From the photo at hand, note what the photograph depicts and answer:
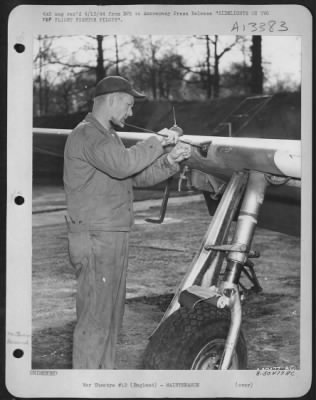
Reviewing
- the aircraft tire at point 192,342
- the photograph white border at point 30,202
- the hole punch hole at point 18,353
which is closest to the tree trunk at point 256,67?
the photograph white border at point 30,202

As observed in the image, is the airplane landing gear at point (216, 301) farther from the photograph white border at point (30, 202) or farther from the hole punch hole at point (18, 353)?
the hole punch hole at point (18, 353)

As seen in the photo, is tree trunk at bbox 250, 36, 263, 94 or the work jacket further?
tree trunk at bbox 250, 36, 263, 94

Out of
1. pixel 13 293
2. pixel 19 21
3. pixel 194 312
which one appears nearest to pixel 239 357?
pixel 194 312

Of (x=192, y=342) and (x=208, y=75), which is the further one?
(x=208, y=75)

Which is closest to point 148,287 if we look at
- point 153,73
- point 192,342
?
point 192,342

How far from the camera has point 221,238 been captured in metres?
0.89

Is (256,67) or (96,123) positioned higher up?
(256,67)

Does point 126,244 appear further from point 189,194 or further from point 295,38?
point 295,38

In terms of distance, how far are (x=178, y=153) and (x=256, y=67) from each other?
0.23 m

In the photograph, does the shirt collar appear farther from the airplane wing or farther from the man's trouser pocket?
the man's trouser pocket

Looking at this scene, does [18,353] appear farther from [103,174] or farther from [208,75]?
[208,75]

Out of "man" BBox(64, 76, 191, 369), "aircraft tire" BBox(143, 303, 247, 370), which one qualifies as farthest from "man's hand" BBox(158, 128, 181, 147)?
"aircraft tire" BBox(143, 303, 247, 370)

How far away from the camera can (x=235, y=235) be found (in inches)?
33.9

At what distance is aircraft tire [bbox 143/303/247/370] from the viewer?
85 centimetres
